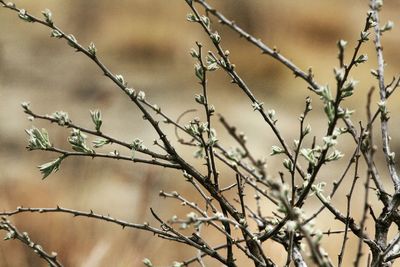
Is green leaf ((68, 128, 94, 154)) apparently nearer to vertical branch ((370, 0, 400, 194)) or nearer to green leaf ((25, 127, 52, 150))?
green leaf ((25, 127, 52, 150))

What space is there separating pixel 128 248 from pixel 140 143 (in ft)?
3.50

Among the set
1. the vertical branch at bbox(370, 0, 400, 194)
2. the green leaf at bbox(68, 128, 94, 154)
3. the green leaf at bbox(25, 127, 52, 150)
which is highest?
the vertical branch at bbox(370, 0, 400, 194)

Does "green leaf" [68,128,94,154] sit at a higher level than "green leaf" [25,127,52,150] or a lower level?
higher

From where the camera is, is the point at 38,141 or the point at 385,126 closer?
the point at 38,141

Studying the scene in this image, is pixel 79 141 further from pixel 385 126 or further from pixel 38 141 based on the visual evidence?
pixel 385 126

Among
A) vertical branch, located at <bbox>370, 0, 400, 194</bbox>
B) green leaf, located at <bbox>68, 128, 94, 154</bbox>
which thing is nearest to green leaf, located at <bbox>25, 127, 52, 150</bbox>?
green leaf, located at <bbox>68, 128, 94, 154</bbox>

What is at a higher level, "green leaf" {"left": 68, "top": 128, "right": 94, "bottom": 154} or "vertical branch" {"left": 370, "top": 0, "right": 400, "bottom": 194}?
"vertical branch" {"left": 370, "top": 0, "right": 400, "bottom": 194}

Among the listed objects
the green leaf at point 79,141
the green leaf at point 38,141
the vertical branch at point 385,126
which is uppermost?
the vertical branch at point 385,126

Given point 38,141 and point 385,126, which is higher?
point 385,126

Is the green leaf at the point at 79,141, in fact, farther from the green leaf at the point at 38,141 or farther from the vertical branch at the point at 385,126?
the vertical branch at the point at 385,126

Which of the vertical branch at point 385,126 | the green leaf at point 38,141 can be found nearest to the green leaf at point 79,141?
the green leaf at point 38,141

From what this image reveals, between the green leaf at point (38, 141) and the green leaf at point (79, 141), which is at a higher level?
the green leaf at point (79, 141)

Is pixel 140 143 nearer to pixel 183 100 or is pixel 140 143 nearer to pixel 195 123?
pixel 195 123

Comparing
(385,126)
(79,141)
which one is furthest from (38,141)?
(385,126)
